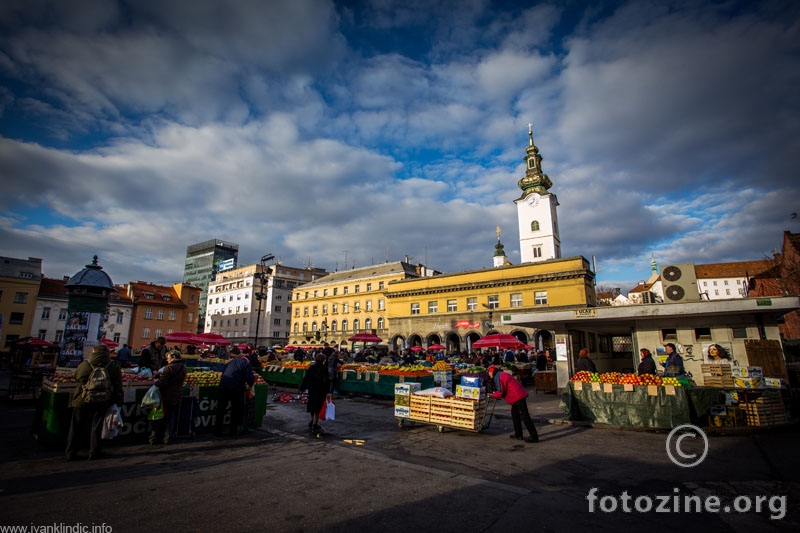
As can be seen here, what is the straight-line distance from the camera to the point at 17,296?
4569 cm

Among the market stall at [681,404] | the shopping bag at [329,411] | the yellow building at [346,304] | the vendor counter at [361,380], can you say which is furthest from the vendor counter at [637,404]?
the yellow building at [346,304]

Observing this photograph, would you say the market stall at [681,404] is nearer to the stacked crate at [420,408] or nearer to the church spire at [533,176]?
the stacked crate at [420,408]

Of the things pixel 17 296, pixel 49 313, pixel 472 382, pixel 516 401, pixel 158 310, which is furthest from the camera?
pixel 158 310

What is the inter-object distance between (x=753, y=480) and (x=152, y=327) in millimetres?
65981

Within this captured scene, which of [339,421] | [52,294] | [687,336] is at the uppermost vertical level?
[52,294]

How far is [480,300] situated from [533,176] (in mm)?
26391

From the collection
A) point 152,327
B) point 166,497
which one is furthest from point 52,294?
point 166,497

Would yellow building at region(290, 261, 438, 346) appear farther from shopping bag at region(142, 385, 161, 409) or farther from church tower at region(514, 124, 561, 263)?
shopping bag at region(142, 385, 161, 409)

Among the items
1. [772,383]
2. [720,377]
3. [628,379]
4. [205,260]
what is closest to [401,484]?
[628,379]

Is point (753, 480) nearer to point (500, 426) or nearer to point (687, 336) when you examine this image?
point (500, 426)

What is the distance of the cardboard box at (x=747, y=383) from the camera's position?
941cm

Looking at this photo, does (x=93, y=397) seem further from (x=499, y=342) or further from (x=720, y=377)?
(x=499, y=342)

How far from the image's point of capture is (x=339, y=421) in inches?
432

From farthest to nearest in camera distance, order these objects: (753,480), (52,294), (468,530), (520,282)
Result: (52,294) → (520,282) → (753,480) → (468,530)
